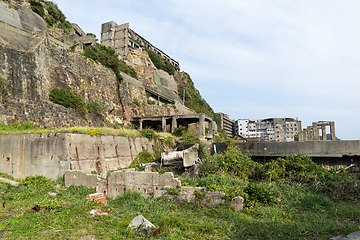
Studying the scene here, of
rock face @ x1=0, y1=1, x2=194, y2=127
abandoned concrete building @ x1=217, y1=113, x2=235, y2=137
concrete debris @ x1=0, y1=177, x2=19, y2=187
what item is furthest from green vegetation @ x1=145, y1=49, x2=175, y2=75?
concrete debris @ x1=0, y1=177, x2=19, y2=187

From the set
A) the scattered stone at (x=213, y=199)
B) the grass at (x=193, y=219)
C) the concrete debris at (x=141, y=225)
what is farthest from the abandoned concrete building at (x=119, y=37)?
the concrete debris at (x=141, y=225)

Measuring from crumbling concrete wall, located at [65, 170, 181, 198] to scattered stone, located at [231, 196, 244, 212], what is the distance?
2.11 metres

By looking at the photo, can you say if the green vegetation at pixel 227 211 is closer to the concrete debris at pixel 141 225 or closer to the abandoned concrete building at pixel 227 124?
the concrete debris at pixel 141 225

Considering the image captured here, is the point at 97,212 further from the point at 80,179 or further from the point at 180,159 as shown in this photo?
the point at 180,159

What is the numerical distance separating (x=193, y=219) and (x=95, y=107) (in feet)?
64.1

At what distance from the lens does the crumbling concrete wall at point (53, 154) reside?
11570 millimetres

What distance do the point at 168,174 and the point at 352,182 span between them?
21.6 feet

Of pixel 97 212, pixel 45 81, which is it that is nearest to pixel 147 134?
pixel 45 81

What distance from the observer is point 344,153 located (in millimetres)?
9508

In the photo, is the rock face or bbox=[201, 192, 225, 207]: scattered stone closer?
bbox=[201, 192, 225, 207]: scattered stone

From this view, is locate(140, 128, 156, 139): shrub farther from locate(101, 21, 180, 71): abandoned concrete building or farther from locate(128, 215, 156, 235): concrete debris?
locate(101, 21, 180, 71): abandoned concrete building

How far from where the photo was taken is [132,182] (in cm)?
913

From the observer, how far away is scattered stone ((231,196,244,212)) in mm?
7043

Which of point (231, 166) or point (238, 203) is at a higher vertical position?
point (231, 166)
